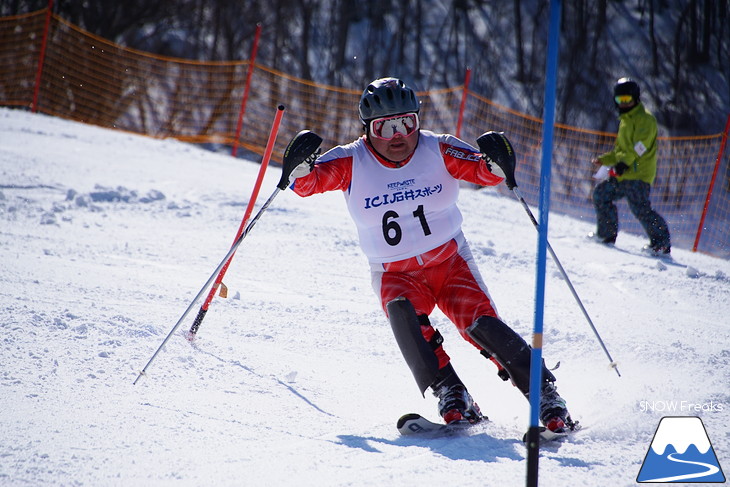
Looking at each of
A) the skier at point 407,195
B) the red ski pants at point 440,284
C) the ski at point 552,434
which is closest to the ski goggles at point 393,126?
the skier at point 407,195

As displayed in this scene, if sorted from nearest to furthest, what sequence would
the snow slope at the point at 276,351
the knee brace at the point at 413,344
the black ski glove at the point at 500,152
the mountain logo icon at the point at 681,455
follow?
the mountain logo icon at the point at 681,455 < the snow slope at the point at 276,351 < the knee brace at the point at 413,344 < the black ski glove at the point at 500,152

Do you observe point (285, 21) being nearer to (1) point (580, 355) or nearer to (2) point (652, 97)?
(2) point (652, 97)

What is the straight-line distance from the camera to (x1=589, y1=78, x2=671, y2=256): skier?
7.42 meters

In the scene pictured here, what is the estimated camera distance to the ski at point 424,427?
302 cm

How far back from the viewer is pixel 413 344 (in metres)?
3.17

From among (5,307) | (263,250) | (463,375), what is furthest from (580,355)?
(5,307)

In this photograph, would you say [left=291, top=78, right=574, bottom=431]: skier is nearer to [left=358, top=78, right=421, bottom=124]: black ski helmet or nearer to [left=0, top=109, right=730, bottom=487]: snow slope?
[left=358, top=78, right=421, bottom=124]: black ski helmet

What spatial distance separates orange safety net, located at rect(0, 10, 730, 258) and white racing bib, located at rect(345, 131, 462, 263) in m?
9.16

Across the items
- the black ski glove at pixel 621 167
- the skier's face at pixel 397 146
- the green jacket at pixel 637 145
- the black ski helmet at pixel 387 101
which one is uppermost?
the green jacket at pixel 637 145

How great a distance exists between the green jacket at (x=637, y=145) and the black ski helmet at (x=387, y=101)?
15.4ft

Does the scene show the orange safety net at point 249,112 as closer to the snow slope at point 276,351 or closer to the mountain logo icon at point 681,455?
the snow slope at point 276,351
